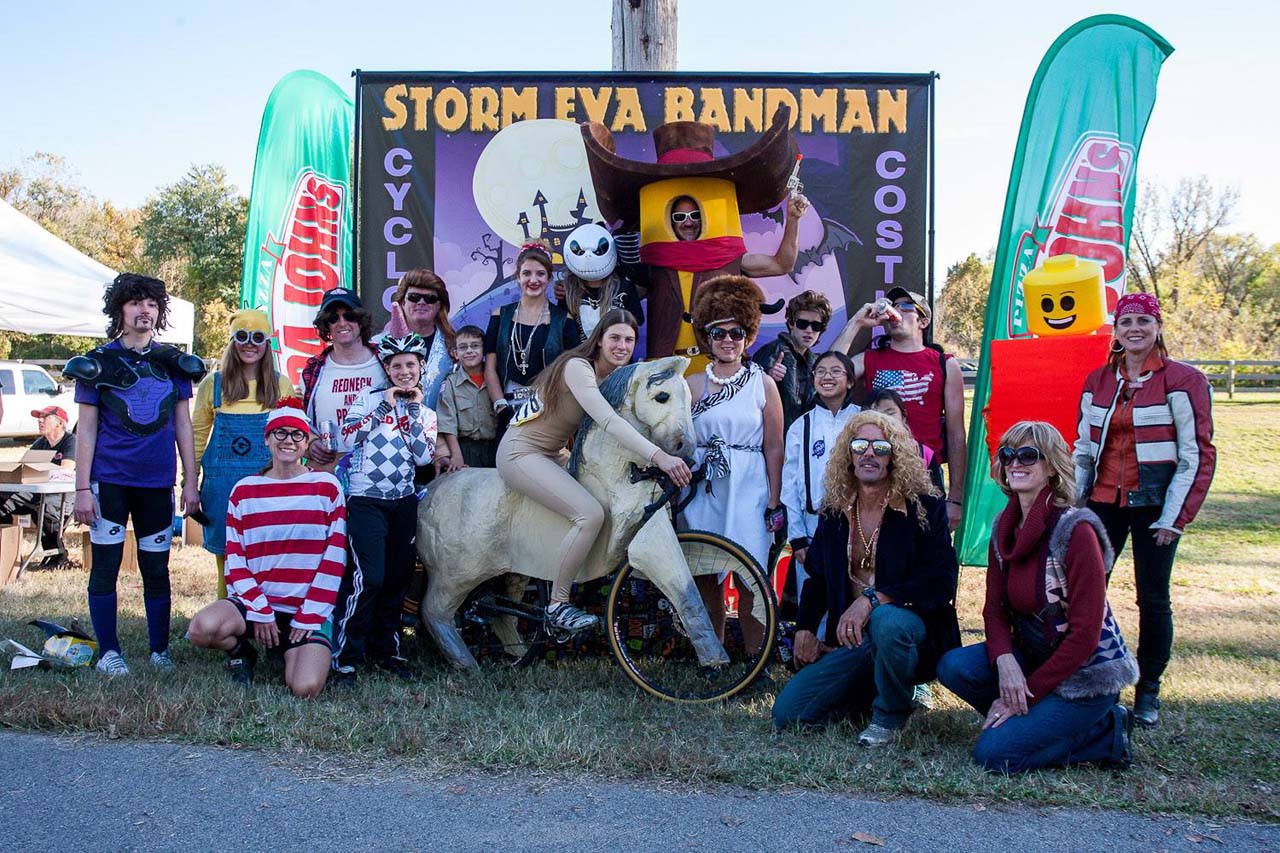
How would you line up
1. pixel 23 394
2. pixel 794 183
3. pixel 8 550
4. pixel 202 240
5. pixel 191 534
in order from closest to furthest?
pixel 794 183
pixel 8 550
pixel 191 534
pixel 23 394
pixel 202 240

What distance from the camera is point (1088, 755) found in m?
3.69

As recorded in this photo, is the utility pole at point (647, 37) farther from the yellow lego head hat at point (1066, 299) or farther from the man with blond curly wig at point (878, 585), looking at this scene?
the man with blond curly wig at point (878, 585)

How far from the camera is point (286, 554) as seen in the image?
4637 mm

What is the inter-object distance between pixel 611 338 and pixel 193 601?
392cm

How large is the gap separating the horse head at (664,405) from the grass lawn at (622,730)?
1.13 m

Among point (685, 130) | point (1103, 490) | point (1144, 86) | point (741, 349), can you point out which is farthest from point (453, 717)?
point (1144, 86)

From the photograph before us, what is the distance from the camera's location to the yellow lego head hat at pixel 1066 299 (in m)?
5.16

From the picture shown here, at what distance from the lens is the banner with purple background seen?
6.53 m

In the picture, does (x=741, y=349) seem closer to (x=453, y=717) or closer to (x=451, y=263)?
(x=453, y=717)

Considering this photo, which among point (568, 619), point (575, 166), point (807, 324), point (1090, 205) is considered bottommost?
point (568, 619)

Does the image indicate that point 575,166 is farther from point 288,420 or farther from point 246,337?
point 288,420

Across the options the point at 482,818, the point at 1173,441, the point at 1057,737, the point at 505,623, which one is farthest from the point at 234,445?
the point at 1173,441

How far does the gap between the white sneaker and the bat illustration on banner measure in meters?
4.36

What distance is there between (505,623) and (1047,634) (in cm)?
265
